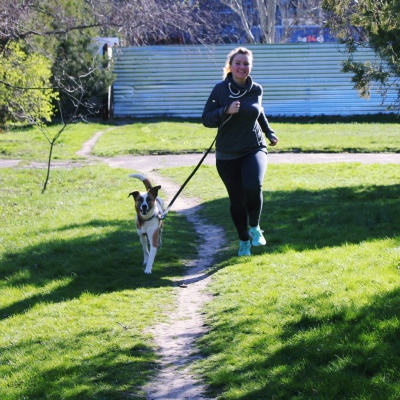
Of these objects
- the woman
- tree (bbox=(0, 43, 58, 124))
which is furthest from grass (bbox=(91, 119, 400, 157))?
the woman

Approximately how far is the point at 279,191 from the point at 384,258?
6.84 meters

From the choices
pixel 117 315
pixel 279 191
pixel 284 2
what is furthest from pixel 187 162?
pixel 284 2

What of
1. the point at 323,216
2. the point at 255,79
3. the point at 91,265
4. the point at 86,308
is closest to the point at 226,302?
the point at 86,308

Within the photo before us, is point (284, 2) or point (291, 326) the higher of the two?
point (284, 2)

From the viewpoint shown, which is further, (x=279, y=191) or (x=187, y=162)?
(x=187, y=162)

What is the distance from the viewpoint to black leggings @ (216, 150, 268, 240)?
8.16 m

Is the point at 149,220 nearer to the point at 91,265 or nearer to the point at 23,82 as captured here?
the point at 91,265

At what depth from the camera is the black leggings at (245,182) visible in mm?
8164

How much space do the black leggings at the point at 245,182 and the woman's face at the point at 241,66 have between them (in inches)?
32.5

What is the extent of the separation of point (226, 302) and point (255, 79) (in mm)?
25143

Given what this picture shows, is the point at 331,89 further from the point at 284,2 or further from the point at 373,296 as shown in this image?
the point at 373,296

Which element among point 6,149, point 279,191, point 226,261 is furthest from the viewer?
point 6,149

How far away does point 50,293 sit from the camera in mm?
7875

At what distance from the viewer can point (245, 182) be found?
820cm
